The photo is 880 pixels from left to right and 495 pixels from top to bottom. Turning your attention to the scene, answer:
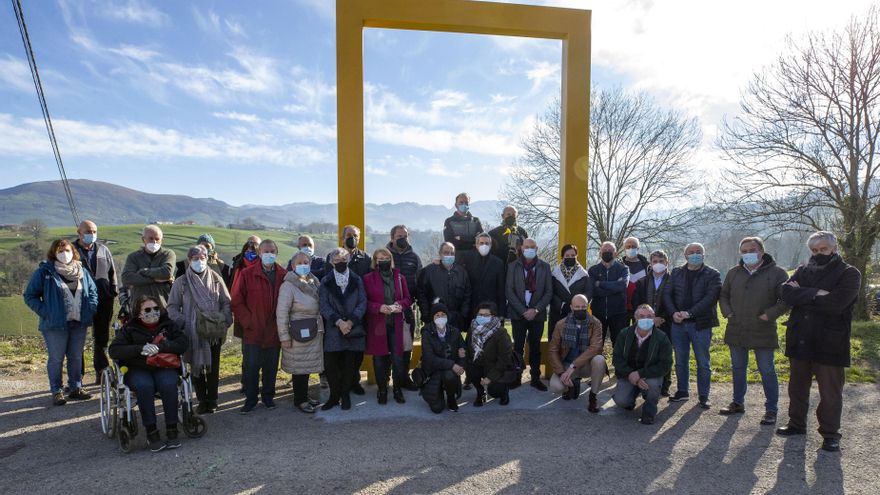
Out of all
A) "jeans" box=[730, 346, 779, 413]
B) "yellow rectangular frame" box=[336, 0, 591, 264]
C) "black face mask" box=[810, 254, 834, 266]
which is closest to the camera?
"black face mask" box=[810, 254, 834, 266]

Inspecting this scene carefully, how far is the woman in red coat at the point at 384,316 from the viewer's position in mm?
6254

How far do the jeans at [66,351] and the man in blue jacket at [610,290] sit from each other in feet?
22.8

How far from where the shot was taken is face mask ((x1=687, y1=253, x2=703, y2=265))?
20.2 ft

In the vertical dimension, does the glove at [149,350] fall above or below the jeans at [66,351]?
above

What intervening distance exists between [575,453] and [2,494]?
5.05 meters

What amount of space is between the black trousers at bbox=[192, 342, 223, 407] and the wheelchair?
1.85 ft

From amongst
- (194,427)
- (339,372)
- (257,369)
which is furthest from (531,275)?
(194,427)

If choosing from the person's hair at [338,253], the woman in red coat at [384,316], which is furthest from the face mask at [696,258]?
the person's hair at [338,253]

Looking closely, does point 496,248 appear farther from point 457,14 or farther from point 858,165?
point 858,165

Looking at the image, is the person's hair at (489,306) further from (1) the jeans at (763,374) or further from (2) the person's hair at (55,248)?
(2) the person's hair at (55,248)

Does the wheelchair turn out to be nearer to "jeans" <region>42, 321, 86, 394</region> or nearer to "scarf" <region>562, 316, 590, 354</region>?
"jeans" <region>42, 321, 86, 394</region>

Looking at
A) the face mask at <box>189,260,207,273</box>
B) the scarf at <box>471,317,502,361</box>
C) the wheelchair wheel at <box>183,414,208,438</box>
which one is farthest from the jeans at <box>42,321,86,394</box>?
the scarf at <box>471,317,502,361</box>

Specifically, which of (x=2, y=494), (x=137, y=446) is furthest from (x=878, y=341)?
(x=2, y=494)

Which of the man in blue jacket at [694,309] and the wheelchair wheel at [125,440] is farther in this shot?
the man in blue jacket at [694,309]
